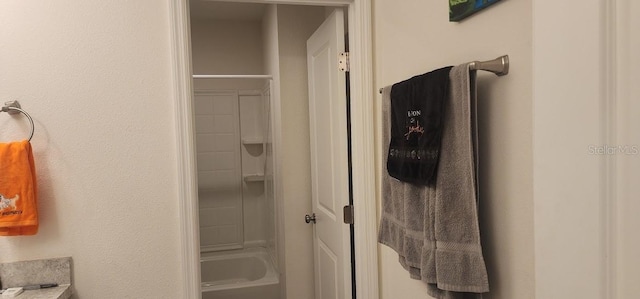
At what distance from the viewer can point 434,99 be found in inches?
39.6

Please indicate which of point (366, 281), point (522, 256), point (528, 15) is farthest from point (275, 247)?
point (528, 15)

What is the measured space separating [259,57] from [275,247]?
1824 mm

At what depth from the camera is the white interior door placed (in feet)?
6.20

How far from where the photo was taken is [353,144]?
1751mm

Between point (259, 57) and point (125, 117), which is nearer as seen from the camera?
point (125, 117)

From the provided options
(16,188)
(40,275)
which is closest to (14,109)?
(16,188)

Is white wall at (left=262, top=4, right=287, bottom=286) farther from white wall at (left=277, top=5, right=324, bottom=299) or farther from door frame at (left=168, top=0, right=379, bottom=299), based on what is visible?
door frame at (left=168, top=0, right=379, bottom=299)

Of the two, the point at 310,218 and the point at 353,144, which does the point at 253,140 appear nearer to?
the point at 310,218

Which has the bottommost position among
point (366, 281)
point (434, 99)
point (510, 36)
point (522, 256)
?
point (366, 281)

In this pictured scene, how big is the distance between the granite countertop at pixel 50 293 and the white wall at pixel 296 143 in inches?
54.7

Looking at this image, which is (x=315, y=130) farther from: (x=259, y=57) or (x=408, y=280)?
(x=259, y=57)

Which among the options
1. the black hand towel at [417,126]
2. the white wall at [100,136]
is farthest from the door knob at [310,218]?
the black hand towel at [417,126]

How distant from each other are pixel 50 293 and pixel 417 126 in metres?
1.44

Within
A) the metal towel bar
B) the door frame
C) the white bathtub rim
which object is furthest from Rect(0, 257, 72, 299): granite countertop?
the metal towel bar
